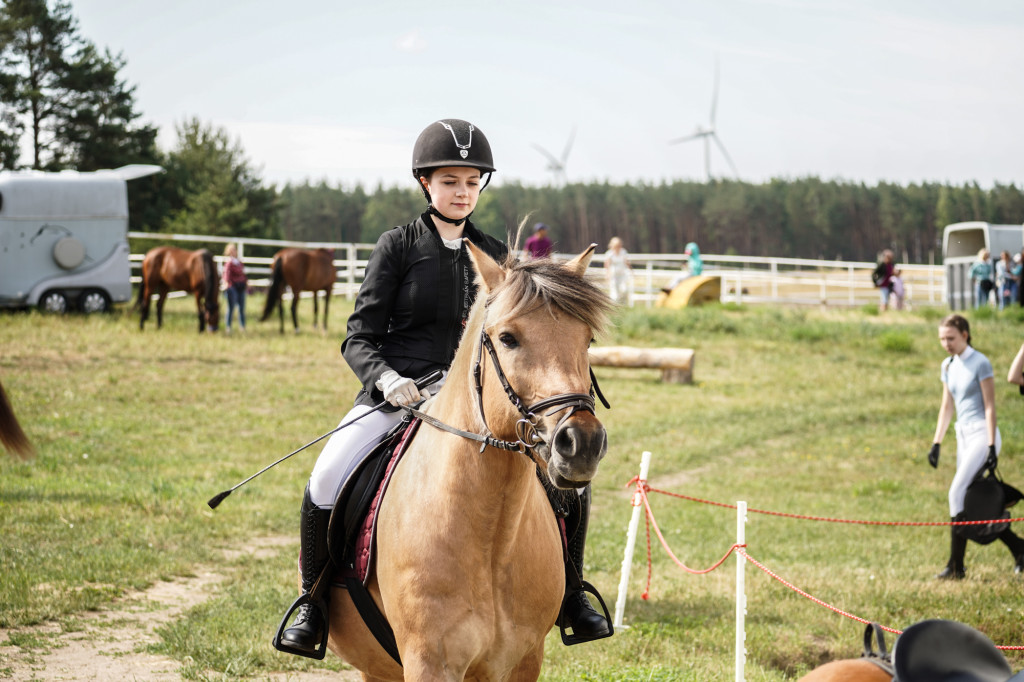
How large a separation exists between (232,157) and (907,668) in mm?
61718

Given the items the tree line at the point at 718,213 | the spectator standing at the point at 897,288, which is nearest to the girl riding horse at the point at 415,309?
the spectator standing at the point at 897,288

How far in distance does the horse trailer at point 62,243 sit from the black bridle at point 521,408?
842 inches

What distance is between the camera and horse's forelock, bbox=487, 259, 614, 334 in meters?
2.87

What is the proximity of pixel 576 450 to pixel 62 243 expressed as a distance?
22.3 m

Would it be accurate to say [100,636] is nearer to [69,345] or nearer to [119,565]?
[119,565]

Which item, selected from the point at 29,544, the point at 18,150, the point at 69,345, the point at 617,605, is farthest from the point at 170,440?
the point at 18,150

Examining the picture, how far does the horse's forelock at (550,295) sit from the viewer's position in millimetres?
2871

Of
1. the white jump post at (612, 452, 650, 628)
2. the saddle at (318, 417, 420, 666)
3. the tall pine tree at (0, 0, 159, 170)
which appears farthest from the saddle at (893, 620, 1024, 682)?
the tall pine tree at (0, 0, 159, 170)

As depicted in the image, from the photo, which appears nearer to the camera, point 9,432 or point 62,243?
point 9,432

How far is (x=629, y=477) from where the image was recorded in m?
11.9

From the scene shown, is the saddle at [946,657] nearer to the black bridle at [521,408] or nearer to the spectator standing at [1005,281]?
the black bridle at [521,408]

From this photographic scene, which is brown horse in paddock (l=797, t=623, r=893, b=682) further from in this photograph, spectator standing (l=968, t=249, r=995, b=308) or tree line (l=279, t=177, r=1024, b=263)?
tree line (l=279, t=177, r=1024, b=263)

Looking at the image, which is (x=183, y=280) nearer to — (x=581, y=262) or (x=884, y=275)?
(x=581, y=262)

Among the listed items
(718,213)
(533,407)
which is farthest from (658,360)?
(718,213)
